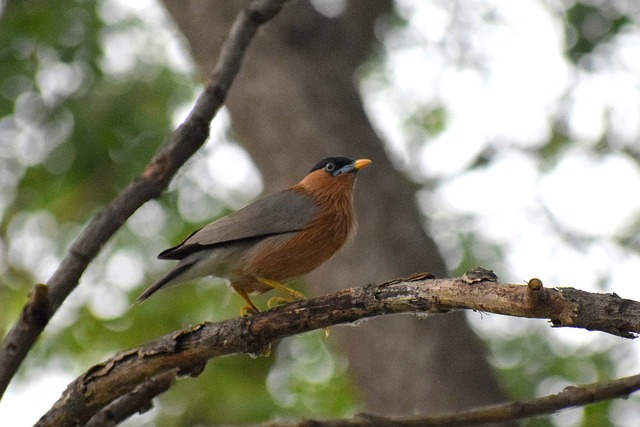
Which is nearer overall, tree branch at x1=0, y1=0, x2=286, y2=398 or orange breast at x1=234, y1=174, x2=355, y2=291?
tree branch at x1=0, y1=0, x2=286, y2=398

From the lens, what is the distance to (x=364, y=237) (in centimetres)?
869

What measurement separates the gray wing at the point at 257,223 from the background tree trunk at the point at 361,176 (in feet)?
5.71

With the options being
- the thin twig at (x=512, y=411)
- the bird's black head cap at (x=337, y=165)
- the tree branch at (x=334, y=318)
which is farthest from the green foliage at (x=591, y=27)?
the thin twig at (x=512, y=411)

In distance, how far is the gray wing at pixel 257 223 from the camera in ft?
18.2

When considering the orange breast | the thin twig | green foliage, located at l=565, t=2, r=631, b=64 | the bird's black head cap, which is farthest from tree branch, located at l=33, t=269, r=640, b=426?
green foliage, located at l=565, t=2, r=631, b=64

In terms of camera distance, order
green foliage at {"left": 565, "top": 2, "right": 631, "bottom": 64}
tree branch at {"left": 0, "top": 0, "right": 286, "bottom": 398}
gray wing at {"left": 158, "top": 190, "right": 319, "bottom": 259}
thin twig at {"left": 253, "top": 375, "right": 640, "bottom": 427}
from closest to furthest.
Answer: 1. thin twig at {"left": 253, "top": 375, "right": 640, "bottom": 427}
2. tree branch at {"left": 0, "top": 0, "right": 286, "bottom": 398}
3. gray wing at {"left": 158, "top": 190, "right": 319, "bottom": 259}
4. green foliage at {"left": 565, "top": 2, "right": 631, "bottom": 64}

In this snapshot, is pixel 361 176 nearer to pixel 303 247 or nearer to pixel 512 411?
pixel 303 247

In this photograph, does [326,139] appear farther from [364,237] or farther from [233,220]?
[233,220]

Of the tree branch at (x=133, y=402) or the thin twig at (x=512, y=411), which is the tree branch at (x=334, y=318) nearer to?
the tree branch at (x=133, y=402)

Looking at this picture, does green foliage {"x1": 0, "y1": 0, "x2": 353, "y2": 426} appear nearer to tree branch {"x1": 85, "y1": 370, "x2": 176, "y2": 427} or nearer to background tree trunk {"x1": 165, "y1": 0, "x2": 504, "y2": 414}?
background tree trunk {"x1": 165, "y1": 0, "x2": 504, "y2": 414}

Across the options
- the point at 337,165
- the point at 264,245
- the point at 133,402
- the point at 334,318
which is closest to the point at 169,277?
the point at 264,245

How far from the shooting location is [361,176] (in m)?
8.98

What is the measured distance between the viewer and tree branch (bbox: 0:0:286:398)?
3906 millimetres

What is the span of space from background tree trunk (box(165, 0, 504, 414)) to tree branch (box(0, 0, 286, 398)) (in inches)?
142
